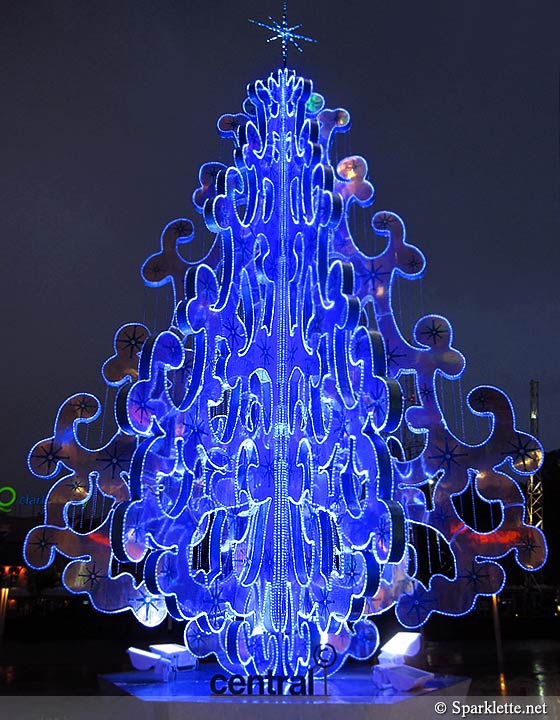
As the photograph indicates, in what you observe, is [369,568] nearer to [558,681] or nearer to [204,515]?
[204,515]

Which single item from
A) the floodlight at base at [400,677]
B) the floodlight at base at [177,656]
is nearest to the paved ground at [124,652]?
the floodlight at base at [177,656]

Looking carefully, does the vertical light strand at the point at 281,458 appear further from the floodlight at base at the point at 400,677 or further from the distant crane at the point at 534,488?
the distant crane at the point at 534,488

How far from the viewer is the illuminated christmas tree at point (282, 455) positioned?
30.8ft

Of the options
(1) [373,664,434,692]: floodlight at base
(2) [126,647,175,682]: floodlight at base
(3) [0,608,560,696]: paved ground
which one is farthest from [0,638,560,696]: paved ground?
(1) [373,664,434,692]: floodlight at base

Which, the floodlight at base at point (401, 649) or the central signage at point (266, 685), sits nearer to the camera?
the central signage at point (266, 685)

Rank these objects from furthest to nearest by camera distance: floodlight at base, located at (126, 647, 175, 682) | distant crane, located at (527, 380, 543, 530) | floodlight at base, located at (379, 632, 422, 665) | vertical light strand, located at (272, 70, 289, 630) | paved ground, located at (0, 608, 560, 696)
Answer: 1. distant crane, located at (527, 380, 543, 530)
2. paved ground, located at (0, 608, 560, 696)
3. floodlight at base, located at (126, 647, 175, 682)
4. floodlight at base, located at (379, 632, 422, 665)
5. vertical light strand, located at (272, 70, 289, 630)

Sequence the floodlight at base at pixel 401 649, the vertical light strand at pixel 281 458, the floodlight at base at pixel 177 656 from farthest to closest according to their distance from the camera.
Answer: the floodlight at base at pixel 177 656 < the floodlight at base at pixel 401 649 < the vertical light strand at pixel 281 458

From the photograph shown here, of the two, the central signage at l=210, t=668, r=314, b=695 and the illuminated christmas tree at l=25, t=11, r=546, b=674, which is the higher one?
the illuminated christmas tree at l=25, t=11, r=546, b=674

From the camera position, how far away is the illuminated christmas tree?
9.38 meters

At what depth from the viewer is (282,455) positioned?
31.9 ft

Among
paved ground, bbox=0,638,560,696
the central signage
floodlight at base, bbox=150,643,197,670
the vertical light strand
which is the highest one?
the vertical light strand

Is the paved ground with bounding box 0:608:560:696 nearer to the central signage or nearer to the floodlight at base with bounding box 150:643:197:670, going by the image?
the floodlight at base with bounding box 150:643:197:670

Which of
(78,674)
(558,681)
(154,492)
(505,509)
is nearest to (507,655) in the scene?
(558,681)

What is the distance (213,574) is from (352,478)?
8.59ft
